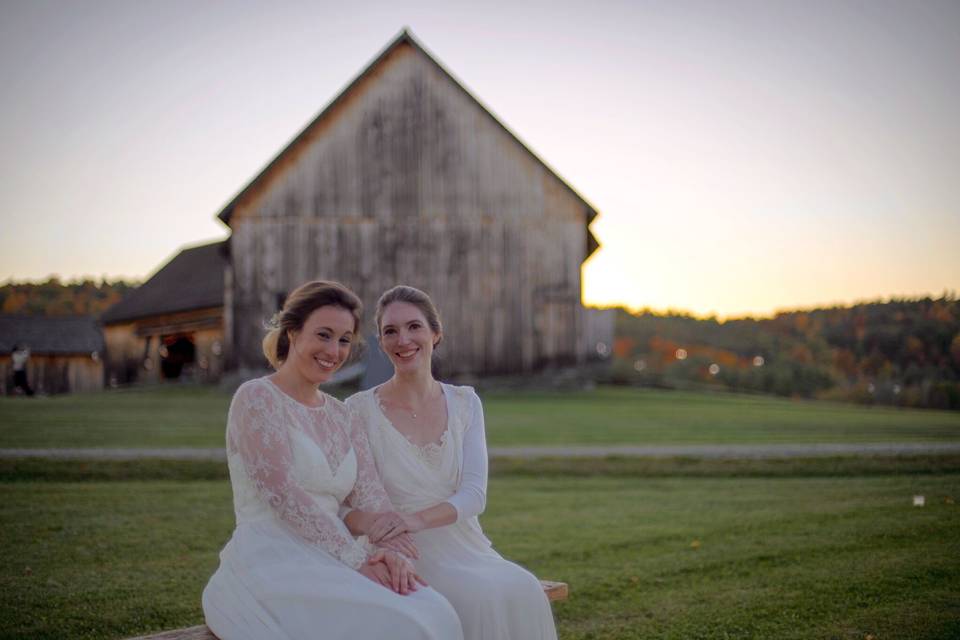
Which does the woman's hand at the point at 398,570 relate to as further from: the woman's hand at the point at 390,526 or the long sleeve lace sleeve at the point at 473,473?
the long sleeve lace sleeve at the point at 473,473

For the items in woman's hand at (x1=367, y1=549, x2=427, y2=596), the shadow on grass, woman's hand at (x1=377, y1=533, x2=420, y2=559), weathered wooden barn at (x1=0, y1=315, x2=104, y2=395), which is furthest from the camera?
weathered wooden barn at (x1=0, y1=315, x2=104, y2=395)

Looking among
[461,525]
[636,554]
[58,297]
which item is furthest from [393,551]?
[58,297]

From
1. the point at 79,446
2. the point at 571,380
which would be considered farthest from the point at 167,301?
the point at 79,446

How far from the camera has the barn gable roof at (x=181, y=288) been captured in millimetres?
34500

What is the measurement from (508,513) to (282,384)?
5.69 m

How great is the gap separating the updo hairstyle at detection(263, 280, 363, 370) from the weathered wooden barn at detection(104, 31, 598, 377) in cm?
2173

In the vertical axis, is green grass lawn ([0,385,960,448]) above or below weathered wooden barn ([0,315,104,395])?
below

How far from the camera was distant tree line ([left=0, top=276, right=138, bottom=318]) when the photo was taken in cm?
5194

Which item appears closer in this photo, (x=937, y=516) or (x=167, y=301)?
(x=937, y=516)

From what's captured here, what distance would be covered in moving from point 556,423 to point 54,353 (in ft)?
103

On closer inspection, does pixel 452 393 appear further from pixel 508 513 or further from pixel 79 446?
pixel 79 446

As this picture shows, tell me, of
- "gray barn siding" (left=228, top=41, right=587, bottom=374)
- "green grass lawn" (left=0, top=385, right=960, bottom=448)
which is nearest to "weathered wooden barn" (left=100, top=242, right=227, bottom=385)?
"green grass lawn" (left=0, top=385, right=960, bottom=448)

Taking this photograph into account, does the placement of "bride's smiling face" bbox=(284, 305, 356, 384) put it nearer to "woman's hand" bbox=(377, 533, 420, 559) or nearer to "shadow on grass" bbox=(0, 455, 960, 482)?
"woman's hand" bbox=(377, 533, 420, 559)

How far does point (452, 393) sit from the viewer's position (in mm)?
4539
